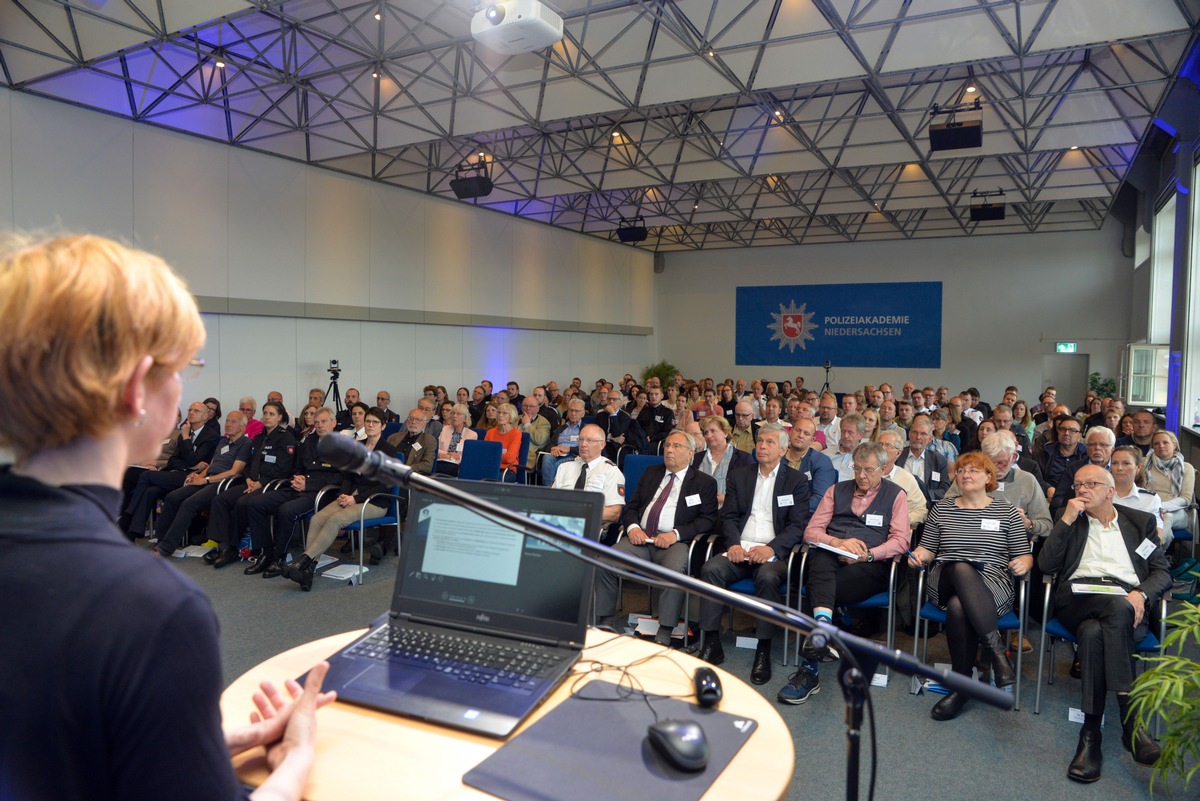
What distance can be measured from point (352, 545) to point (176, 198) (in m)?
5.78

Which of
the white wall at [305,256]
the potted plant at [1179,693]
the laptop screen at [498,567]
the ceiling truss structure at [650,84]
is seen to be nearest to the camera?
the laptop screen at [498,567]

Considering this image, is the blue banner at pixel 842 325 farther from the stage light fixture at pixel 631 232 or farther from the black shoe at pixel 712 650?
the black shoe at pixel 712 650

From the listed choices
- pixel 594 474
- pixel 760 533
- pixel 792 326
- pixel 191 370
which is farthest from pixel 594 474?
pixel 792 326

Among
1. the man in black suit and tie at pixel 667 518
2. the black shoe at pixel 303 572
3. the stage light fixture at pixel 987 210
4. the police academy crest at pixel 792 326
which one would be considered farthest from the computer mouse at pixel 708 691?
the police academy crest at pixel 792 326

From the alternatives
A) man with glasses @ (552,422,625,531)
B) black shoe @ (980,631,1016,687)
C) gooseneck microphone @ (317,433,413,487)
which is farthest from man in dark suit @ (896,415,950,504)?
gooseneck microphone @ (317,433,413,487)

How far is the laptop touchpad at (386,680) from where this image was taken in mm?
1633

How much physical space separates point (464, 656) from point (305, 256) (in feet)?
34.9

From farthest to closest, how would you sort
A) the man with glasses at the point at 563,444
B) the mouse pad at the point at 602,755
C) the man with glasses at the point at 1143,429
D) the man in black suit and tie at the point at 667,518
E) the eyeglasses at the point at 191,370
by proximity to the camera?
the man with glasses at the point at 563,444 → the man with glasses at the point at 1143,429 → the man in black suit and tie at the point at 667,518 → the mouse pad at the point at 602,755 → the eyeglasses at the point at 191,370

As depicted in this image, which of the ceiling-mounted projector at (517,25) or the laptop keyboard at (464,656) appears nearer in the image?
the laptop keyboard at (464,656)

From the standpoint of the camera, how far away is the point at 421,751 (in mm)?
1437

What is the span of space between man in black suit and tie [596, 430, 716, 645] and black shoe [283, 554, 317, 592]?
2.39 metres

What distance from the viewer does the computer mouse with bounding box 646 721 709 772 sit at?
134 cm

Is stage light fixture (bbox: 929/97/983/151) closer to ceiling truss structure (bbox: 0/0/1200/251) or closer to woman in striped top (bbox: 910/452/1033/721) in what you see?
ceiling truss structure (bbox: 0/0/1200/251)

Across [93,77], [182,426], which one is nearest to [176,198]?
[93,77]
